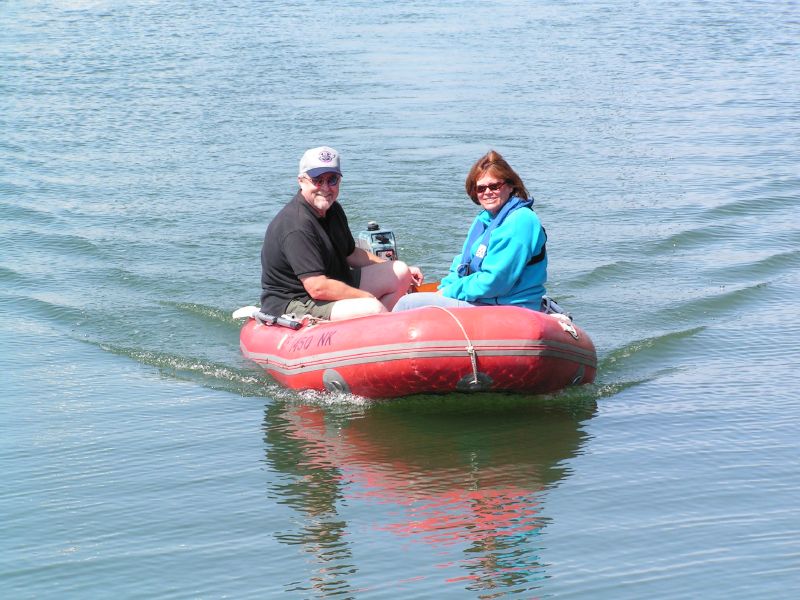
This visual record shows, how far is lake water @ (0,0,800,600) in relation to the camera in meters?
5.39

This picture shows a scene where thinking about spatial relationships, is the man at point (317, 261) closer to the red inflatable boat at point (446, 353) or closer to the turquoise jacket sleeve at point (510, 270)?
the red inflatable boat at point (446, 353)

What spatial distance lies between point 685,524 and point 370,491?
153 centimetres

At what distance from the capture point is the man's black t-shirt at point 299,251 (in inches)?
290

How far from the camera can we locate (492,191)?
7035 millimetres

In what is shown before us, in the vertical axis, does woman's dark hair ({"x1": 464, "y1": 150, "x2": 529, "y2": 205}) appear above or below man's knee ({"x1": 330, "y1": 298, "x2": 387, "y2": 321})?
above

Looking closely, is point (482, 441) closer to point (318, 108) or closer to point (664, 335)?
point (664, 335)

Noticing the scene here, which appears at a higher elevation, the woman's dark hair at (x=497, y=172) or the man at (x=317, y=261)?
the woman's dark hair at (x=497, y=172)

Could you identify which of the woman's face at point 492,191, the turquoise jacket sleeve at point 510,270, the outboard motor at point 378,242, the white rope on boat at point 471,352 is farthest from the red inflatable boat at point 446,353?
the outboard motor at point 378,242

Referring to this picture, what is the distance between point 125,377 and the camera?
804cm

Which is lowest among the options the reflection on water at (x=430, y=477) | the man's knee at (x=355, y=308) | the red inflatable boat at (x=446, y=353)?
the reflection on water at (x=430, y=477)

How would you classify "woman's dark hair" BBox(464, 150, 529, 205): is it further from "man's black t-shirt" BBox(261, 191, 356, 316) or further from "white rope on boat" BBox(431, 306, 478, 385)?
"man's black t-shirt" BBox(261, 191, 356, 316)

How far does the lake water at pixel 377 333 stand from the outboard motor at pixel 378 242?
118 cm

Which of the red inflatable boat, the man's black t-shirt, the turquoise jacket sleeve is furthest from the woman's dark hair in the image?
the man's black t-shirt

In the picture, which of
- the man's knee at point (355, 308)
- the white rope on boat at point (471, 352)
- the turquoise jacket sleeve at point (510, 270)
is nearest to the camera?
the white rope on boat at point (471, 352)
